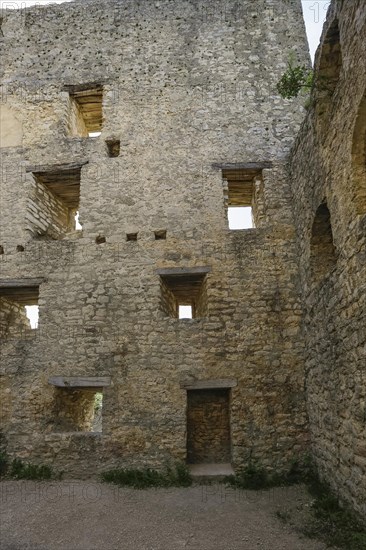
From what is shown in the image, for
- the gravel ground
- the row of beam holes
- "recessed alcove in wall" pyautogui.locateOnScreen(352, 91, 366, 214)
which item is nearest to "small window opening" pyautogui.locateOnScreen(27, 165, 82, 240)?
the row of beam holes

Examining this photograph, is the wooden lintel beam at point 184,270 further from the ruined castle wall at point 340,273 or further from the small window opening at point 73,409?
the small window opening at point 73,409

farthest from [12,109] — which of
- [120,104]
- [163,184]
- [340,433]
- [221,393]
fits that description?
[340,433]

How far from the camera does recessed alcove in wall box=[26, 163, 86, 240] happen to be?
8250 mm

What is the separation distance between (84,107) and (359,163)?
7.38m

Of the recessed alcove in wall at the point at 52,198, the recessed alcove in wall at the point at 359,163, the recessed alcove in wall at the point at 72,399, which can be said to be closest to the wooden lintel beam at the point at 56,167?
the recessed alcove in wall at the point at 52,198

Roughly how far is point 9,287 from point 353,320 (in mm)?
6248

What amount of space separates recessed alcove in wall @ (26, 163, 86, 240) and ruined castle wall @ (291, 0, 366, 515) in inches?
200

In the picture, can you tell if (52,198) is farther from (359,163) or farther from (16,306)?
(359,163)

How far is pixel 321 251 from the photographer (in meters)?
6.46

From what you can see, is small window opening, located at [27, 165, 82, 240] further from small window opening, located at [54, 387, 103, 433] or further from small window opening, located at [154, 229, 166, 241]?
small window opening, located at [54, 387, 103, 433]

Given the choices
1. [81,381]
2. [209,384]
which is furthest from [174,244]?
[81,381]

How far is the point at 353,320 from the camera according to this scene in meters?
4.58

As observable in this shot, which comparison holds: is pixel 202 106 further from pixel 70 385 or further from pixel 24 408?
pixel 24 408

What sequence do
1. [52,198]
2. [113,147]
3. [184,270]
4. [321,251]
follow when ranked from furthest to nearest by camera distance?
[52,198], [113,147], [184,270], [321,251]
